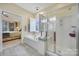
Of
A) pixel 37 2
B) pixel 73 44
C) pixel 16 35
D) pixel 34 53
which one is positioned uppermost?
pixel 37 2

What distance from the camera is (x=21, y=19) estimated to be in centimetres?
198

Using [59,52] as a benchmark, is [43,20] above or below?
above

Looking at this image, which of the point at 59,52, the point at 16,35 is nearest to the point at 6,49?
the point at 16,35

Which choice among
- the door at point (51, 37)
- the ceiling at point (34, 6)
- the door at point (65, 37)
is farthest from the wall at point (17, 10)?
the door at point (65, 37)

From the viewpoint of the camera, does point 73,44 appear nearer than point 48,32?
Yes

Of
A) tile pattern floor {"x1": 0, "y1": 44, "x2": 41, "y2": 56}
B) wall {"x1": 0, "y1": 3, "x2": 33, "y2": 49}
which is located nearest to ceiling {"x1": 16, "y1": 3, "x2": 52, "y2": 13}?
wall {"x1": 0, "y1": 3, "x2": 33, "y2": 49}

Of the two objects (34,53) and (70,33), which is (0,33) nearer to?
(34,53)

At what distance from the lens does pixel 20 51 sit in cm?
192

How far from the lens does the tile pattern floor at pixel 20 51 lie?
187cm

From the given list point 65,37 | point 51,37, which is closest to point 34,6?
point 51,37

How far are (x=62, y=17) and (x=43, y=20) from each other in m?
0.34

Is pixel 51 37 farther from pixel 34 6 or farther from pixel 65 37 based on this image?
pixel 34 6

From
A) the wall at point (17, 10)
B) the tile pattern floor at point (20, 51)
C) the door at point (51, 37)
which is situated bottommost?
the tile pattern floor at point (20, 51)

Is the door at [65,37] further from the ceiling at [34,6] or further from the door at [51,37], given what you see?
the ceiling at [34,6]
